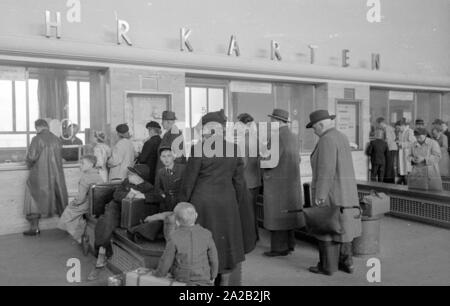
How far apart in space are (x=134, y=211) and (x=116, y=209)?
36cm

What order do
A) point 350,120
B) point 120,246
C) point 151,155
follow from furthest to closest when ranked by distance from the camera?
point 350,120 → point 151,155 → point 120,246

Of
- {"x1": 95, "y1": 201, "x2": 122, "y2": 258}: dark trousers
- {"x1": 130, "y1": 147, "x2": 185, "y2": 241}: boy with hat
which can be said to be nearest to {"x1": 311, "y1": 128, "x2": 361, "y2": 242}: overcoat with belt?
{"x1": 130, "y1": 147, "x2": 185, "y2": 241}: boy with hat

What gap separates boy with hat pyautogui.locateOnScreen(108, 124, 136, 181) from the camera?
20.9 ft

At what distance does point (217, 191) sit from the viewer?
10.8 ft

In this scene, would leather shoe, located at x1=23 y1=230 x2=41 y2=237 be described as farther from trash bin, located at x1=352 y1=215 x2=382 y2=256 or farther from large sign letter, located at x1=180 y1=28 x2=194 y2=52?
trash bin, located at x1=352 y1=215 x2=382 y2=256

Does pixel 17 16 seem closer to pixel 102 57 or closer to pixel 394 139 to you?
pixel 102 57

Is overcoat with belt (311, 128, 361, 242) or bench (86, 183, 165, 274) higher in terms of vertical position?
overcoat with belt (311, 128, 361, 242)

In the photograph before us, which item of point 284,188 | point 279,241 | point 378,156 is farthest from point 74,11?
point 378,156

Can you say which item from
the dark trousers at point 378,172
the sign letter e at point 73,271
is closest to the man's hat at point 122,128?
the sign letter e at point 73,271

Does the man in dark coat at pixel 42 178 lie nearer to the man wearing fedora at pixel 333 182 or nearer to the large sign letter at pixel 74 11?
the large sign letter at pixel 74 11

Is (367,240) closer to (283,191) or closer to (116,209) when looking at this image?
(283,191)

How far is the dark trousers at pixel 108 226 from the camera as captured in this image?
4.51m

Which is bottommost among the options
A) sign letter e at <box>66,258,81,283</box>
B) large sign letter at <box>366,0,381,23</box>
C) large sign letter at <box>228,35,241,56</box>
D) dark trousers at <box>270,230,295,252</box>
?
sign letter e at <box>66,258,81,283</box>
